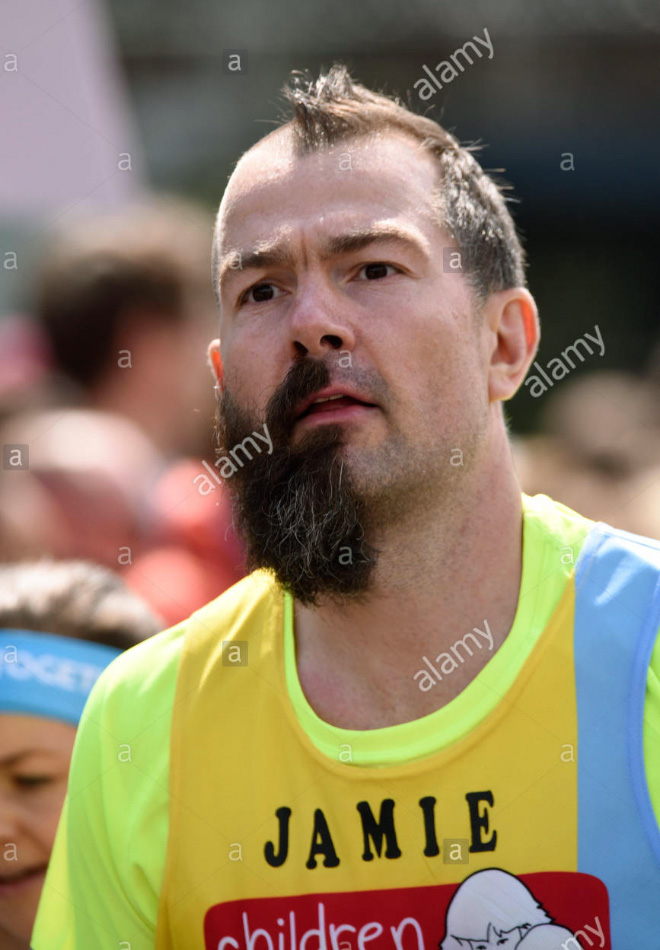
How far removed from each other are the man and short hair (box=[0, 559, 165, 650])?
20.0 inches

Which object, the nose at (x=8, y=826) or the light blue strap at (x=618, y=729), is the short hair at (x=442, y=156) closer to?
the light blue strap at (x=618, y=729)

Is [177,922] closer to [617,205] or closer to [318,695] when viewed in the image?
[318,695]

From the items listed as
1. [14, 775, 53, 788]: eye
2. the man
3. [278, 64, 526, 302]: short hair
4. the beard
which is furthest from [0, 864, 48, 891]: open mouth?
[278, 64, 526, 302]: short hair

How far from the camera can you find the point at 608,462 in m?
4.18

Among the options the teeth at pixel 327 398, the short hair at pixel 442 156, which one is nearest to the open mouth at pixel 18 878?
the teeth at pixel 327 398

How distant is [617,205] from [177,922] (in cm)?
871

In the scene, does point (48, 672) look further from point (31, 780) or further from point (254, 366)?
point (254, 366)

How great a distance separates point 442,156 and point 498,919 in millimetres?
1597

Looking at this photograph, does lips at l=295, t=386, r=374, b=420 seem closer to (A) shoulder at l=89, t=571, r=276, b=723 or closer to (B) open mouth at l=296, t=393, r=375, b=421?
(B) open mouth at l=296, t=393, r=375, b=421

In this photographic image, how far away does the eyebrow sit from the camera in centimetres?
225

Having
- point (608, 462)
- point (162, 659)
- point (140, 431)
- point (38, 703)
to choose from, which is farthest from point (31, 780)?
point (608, 462)

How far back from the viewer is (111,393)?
12.5 feet

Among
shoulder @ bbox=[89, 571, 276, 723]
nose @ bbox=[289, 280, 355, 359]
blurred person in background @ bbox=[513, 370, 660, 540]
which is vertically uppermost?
blurred person in background @ bbox=[513, 370, 660, 540]

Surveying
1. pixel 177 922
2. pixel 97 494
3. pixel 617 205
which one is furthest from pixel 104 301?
pixel 617 205
